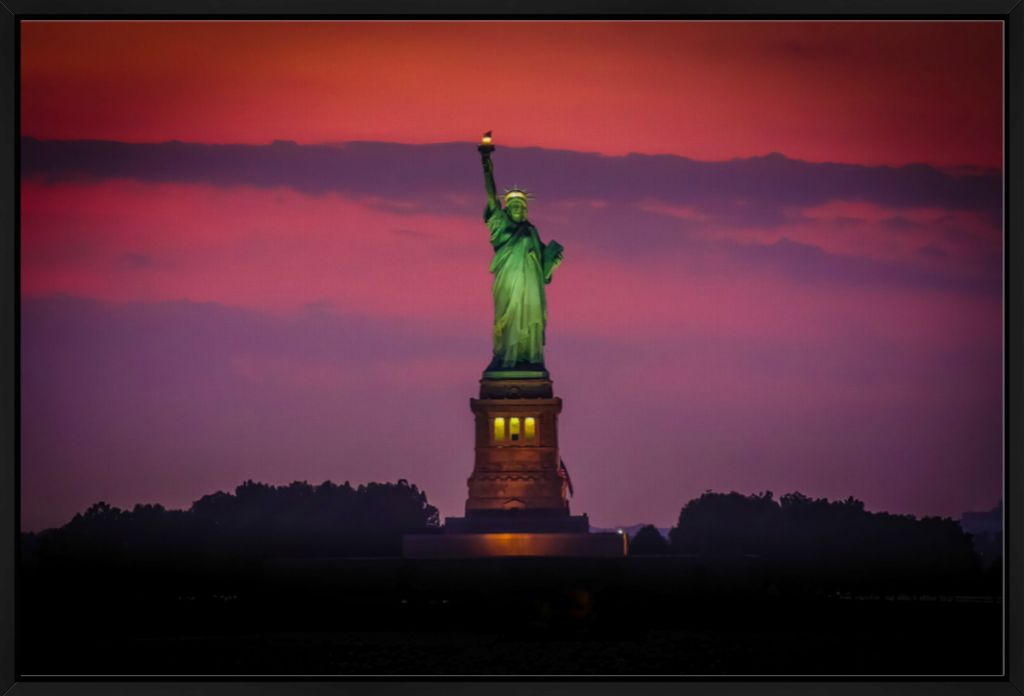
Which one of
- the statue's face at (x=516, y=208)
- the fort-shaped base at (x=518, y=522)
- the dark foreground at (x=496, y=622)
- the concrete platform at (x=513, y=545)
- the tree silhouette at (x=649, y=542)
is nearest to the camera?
the dark foreground at (x=496, y=622)

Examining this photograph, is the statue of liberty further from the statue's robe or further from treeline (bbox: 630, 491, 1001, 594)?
treeline (bbox: 630, 491, 1001, 594)

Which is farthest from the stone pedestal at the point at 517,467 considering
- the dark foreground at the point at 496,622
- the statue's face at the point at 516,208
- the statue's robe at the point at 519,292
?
the statue's face at the point at 516,208

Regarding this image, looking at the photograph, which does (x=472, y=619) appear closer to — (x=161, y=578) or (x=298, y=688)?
(x=161, y=578)

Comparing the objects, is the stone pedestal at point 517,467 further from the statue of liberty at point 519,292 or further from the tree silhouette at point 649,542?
the tree silhouette at point 649,542

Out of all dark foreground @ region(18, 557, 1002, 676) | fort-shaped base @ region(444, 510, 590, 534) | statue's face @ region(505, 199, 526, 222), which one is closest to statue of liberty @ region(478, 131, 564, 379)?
statue's face @ region(505, 199, 526, 222)

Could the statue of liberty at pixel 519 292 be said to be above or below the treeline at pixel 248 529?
above

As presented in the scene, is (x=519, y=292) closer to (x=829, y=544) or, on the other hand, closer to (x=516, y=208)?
(x=516, y=208)
